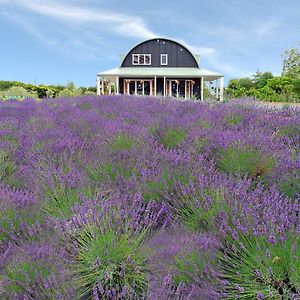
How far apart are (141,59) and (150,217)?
29128 millimetres

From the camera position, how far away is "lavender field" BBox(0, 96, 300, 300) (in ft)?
5.98

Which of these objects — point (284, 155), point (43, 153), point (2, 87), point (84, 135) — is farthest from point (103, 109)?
point (2, 87)

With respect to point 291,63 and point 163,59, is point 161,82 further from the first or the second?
point 291,63

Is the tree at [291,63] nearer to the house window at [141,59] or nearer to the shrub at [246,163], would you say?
the house window at [141,59]

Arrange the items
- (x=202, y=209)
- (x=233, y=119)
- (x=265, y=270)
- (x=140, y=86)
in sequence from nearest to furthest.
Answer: (x=265, y=270) < (x=202, y=209) < (x=233, y=119) < (x=140, y=86)

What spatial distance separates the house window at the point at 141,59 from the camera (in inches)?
1188

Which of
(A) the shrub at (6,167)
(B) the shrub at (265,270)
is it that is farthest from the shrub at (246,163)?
(A) the shrub at (6,167)

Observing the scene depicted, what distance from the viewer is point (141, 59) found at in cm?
3028

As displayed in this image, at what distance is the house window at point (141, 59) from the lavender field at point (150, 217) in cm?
2752

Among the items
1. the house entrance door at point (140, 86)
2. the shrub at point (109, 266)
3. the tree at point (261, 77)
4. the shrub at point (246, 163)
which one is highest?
the tree at point (261, 77)

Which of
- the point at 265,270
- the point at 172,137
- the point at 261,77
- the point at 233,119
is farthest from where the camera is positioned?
the point at 261,77

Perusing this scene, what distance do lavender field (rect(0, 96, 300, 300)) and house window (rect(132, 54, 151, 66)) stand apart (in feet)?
90.3

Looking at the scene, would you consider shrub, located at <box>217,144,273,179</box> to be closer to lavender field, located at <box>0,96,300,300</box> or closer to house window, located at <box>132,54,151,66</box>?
lavender field, located at <box>0,96,300,300</box>

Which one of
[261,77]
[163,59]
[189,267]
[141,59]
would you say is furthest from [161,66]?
[189,267]
